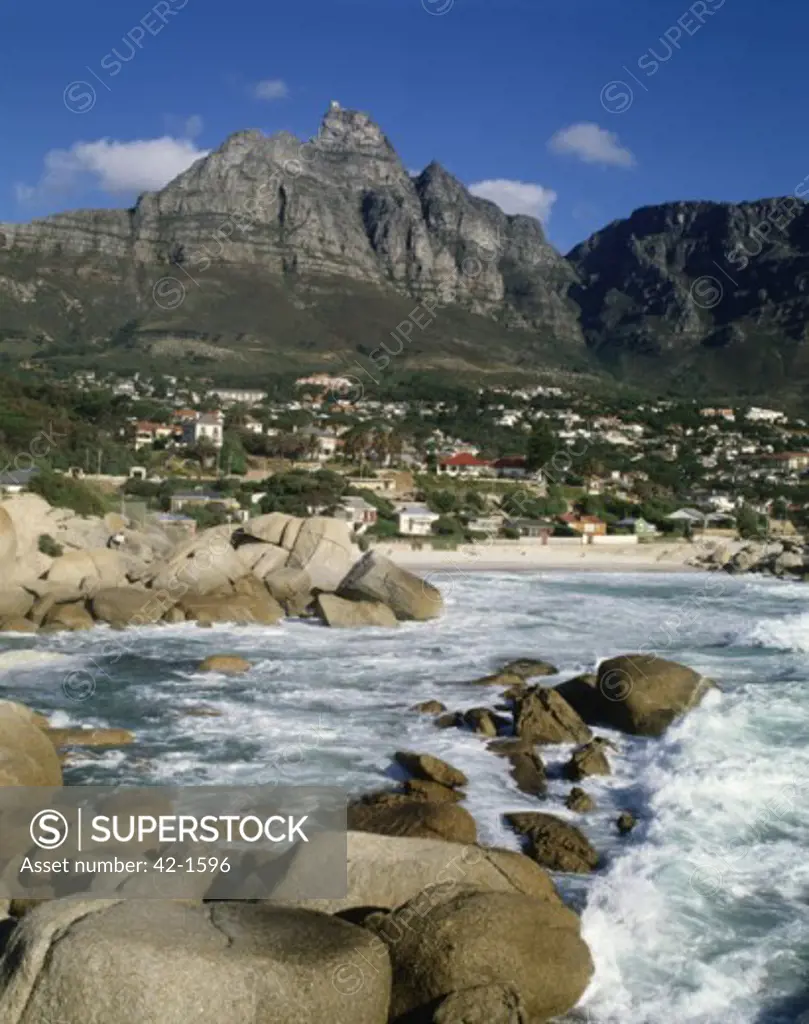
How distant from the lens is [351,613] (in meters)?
28.3

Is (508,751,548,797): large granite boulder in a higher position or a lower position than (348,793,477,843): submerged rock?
lower

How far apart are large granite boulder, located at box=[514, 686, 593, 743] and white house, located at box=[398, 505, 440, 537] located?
37843mm

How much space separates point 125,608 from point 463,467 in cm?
5714

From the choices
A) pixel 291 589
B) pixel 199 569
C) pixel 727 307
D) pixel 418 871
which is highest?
pixel 727 307

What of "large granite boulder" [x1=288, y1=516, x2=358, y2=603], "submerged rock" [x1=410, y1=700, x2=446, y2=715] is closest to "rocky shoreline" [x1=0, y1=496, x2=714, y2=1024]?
"submerged rock" [x1=410, y1=700, x2=446, y2=715]

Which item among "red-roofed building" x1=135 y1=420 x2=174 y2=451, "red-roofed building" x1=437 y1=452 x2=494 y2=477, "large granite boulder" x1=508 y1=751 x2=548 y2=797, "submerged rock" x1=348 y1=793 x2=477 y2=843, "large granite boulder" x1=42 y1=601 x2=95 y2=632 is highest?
"red-roofed building" x1=135 y1=420 x2=174 y2=451

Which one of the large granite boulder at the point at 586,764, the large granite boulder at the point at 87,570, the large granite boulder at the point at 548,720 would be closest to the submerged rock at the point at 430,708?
the large granite boulder at the point at 548,720

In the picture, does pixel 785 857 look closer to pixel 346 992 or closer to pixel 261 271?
pixel 346 992

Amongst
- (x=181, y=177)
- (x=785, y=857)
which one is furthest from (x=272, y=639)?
(x=181, y=177)

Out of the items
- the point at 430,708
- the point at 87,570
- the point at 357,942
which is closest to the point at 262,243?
the point at 87,570

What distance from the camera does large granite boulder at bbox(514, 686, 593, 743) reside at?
1617 cm

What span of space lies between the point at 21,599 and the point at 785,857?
70.1 ft

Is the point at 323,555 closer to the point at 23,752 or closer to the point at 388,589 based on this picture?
the point at 388,589

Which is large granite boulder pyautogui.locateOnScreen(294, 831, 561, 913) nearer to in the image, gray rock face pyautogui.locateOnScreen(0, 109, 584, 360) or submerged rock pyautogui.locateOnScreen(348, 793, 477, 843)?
submerged rock pyautogui.locateOnScreen(348, 793, 477, 843)
